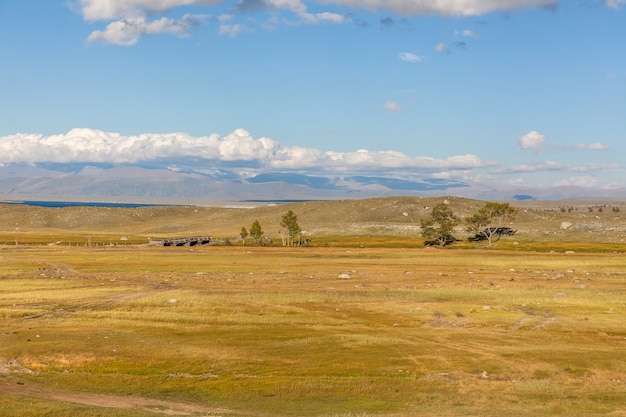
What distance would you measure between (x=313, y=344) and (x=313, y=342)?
59cm

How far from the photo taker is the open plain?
3459 cm

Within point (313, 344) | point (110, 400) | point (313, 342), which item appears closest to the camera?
point (110, 400)

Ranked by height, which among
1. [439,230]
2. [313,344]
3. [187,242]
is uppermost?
[439,230]

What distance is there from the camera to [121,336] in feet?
163

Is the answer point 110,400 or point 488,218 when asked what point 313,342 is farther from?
point 488,218

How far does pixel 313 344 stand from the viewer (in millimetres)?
47594

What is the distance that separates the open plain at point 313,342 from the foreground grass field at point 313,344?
163mm

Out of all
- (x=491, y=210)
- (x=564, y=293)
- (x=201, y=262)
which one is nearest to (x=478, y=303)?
(x=564, y=293)

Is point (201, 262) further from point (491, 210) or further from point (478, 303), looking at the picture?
point (491, 210)

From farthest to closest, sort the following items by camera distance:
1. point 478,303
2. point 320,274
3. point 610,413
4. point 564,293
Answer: point 320,274 → point 564,293 → point 478,303 → point 610,413

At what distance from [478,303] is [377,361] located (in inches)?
1065

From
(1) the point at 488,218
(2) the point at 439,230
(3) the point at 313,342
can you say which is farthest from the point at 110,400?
(1) the point at 488,218

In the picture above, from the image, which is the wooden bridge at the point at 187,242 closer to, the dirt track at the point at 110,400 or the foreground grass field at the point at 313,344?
the foreground grass field at the point at 313,344

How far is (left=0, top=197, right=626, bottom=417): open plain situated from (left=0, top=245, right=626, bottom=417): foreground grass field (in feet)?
0.53
